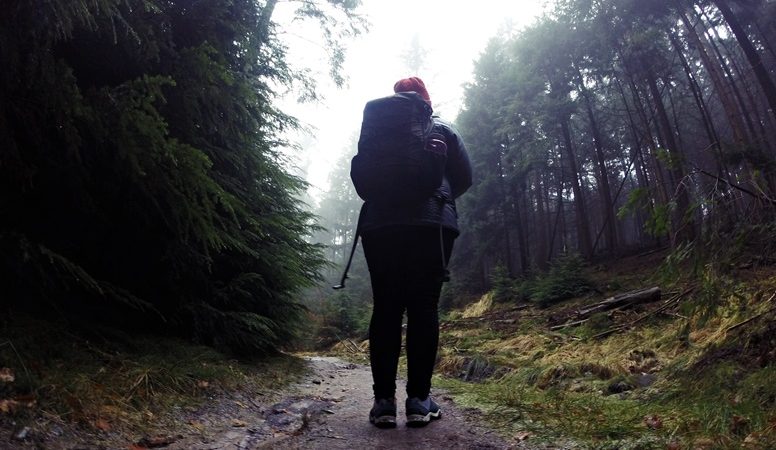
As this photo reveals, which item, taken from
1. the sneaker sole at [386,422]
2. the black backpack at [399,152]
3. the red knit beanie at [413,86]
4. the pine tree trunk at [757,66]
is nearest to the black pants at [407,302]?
the sneaker sole at [386,422]

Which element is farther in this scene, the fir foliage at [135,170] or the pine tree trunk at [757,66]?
the pine tree trunk at [757,66]

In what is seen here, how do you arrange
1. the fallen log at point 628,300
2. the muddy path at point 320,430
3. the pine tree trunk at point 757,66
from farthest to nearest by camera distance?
the pine tree trunk at point 757,66, the fallen log at point 628,300, the muddy path at point 320,430

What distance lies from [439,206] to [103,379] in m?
1.96

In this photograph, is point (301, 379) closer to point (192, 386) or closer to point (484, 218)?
point (192, 386)

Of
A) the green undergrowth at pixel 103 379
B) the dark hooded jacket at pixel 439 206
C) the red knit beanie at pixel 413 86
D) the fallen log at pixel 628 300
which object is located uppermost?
the red knit beanie at pixel 413 86

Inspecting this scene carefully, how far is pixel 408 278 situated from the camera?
2529 mm

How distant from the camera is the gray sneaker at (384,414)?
7.66 ft

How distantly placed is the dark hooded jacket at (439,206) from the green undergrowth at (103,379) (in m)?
1.40

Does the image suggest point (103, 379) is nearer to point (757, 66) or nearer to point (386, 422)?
point (386, 422)

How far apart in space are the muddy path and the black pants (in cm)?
25

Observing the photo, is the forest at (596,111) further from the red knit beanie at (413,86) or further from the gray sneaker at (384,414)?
the gray sneaker at (384,414)

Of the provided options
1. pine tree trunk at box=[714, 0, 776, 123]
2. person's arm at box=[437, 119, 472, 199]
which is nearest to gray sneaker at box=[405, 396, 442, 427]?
person's arm at box=[437, 119, 472, 199]

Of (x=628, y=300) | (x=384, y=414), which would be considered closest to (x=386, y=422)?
(x=384, y=414)

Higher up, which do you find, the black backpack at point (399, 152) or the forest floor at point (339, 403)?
the black backpack at point (399, 152)
